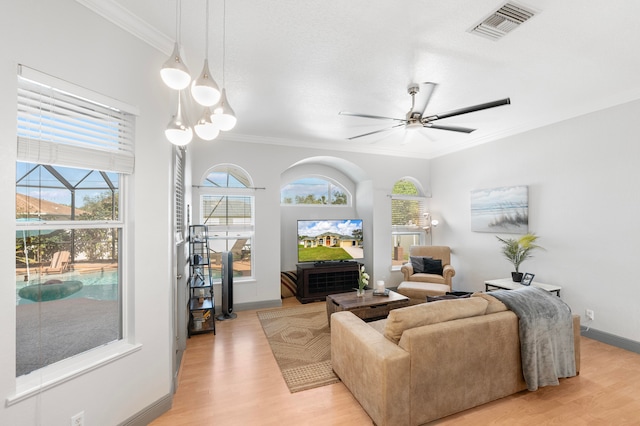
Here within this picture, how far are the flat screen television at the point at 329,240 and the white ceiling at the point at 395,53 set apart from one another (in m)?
2.32

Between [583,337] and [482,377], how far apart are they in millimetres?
2639

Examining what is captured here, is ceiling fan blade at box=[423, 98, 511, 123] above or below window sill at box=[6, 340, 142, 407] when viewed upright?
above

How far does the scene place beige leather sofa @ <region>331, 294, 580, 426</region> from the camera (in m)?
1.94

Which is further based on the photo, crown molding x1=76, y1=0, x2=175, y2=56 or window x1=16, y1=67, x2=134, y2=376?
crown molding x1=76, y1=0, x2=175, y2=56

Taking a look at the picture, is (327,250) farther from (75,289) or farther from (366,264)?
(75,289)

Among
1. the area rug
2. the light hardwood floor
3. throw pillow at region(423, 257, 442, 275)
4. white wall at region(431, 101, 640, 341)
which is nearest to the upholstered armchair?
throw pillow at region(423, 257, 442, 275)

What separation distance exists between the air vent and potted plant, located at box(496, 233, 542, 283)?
125 inches

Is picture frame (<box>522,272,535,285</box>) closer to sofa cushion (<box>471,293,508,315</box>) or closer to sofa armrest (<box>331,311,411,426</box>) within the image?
sofa cushion (<box>471,293,508,315</box>)

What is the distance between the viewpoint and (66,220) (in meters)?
1.80

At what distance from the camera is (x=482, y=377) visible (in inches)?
86.8

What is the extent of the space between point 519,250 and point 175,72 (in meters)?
4.99

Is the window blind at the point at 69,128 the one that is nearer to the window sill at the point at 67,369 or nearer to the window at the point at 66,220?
the window at the point at 66,220

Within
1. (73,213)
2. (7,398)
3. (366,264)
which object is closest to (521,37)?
(73,213)

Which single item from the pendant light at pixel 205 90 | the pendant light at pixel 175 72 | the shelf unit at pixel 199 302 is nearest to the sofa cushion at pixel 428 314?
the pendant light at pixel 205 90
